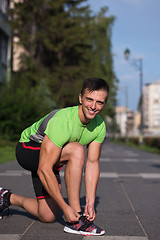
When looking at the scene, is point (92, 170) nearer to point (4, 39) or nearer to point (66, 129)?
point (66, 129)

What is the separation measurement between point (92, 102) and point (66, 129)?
339mm

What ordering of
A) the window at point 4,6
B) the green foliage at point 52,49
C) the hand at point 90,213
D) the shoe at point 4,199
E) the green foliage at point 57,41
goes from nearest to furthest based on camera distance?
the hand at point 90,213 → the shoe at point 4,199 → the window at point 4,6 → the green foliage at point 52,49 → the green foliage at point 57,41

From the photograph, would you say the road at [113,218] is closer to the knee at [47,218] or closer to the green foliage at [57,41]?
the knee at [47,218]

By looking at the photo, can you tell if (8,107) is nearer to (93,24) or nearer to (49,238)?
(49,238)

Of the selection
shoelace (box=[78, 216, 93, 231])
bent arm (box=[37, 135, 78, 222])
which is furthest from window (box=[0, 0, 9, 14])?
shoelace (box=[78, 216, 93, 231])

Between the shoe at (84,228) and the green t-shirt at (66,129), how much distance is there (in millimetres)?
722

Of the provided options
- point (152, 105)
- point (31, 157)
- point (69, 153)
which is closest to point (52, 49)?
point (31, 157)

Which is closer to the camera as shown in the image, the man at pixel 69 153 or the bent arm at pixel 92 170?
the man at pixel 69 153

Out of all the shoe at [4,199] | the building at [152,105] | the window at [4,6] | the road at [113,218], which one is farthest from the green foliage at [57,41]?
the building at [152,105]

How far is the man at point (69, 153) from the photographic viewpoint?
364 centimetres

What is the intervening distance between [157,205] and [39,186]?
2078 mm

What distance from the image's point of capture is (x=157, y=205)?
5.53 metres

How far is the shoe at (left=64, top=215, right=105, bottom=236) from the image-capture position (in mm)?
3662

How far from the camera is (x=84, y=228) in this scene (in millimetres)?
3672
